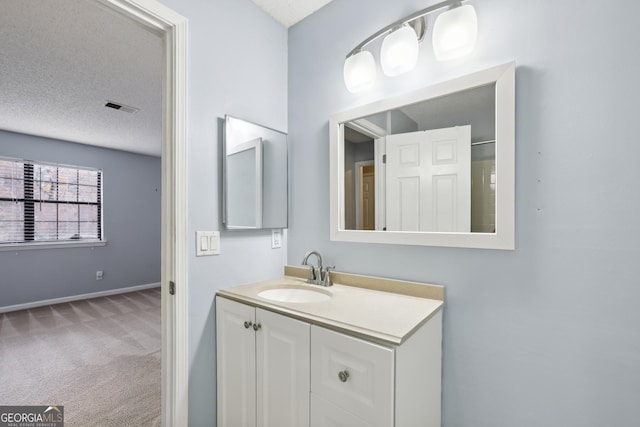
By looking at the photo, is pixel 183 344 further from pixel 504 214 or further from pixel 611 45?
pixel 611 45

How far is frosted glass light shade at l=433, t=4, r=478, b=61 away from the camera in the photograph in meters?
1.06

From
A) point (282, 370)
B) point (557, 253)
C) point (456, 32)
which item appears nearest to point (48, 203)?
point (282, 370)

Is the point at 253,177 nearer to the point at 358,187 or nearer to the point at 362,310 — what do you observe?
the point at 358,187

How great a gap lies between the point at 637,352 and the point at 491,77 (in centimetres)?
99

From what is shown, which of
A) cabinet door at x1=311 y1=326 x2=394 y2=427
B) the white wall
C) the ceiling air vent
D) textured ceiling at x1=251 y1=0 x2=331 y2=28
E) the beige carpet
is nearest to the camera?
cabinet door at x1=311 y1=326 x2=394 y2=427

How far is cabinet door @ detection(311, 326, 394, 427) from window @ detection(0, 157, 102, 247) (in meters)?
4.80

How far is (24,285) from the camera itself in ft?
12.2

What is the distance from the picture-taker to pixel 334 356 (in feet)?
2.97

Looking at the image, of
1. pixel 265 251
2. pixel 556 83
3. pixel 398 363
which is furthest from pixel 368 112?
pixel 398 363

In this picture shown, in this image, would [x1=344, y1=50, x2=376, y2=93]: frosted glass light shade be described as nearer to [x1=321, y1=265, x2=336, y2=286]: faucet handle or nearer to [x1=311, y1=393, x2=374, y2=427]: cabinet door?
[x1=321, y1=265, x2=336, y2=286]: faucet handle

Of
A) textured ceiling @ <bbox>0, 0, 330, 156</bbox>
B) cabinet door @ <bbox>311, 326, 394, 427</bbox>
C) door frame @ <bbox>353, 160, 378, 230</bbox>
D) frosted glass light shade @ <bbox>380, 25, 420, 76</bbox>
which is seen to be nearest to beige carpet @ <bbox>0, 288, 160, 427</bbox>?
cabinet door @ <bbox>311, 326, 394, 427</bbox>

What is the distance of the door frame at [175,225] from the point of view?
47.3 inches

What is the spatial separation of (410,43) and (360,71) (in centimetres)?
26

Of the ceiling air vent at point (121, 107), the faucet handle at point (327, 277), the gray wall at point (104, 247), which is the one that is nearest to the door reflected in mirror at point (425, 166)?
the faucet handle at point (327, 277)
